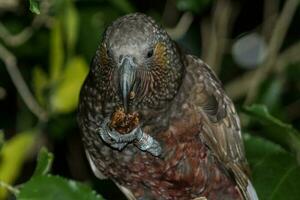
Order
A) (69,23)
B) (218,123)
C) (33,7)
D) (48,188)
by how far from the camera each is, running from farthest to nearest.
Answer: (69,23) → (218,123) → (48,188) → (33,7)

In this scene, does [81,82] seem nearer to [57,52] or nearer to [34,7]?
[57,52]

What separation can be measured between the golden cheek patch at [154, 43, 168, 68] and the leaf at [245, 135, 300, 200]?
0.48 m

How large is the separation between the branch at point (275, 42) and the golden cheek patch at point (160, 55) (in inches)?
59.5

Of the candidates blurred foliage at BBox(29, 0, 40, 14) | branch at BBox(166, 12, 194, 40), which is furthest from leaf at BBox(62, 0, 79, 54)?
blurred foliage at BBox(29, 0, 40, 14)

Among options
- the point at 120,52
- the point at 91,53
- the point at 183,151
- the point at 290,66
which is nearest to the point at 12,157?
the point at 91,53

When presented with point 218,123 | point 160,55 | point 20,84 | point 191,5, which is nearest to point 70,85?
point 20,84

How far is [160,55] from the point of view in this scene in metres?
2.97

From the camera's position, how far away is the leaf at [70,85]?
12.4ft

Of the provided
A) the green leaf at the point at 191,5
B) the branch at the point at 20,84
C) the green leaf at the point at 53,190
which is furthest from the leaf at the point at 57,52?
the green leaf at the point at 53,190

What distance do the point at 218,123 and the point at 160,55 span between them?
0.44m

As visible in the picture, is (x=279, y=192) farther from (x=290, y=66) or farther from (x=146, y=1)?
(x=146, y=1)

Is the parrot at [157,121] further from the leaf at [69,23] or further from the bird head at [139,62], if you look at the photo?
the leaf at [69,23]

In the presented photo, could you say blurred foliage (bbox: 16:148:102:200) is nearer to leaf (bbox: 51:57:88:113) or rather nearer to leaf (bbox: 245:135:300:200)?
leaf (bbox: 245:135:300:200)

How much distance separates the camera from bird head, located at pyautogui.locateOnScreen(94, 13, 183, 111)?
9.20 feet
